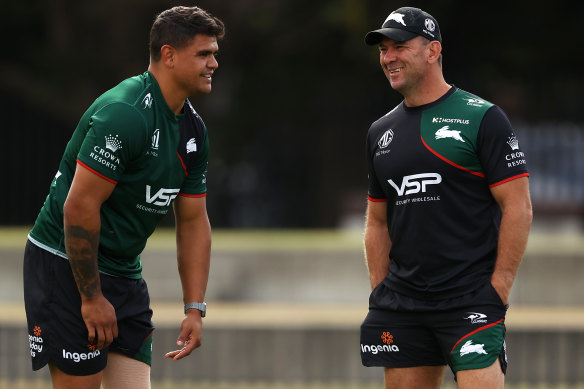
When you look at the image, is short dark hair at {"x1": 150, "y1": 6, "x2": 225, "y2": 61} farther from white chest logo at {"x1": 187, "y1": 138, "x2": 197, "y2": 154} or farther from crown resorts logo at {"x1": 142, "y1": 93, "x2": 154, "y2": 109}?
white chest logo at {"x1": 187, "y1": 138, "x2": 197, "y2": 154}

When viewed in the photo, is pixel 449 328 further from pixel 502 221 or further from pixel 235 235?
pixel 235 235

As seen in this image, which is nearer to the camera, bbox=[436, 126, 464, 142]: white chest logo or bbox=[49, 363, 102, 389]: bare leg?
bbox=[49, 363, 102, 389]: bare leg

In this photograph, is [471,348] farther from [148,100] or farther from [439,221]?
[148,100]

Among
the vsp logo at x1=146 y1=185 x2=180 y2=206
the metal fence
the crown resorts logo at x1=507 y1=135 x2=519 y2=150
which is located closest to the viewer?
the vsp logo at x1=146 y1=185 x2=180 y2=206

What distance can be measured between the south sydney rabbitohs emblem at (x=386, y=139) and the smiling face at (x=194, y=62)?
0.83 metres

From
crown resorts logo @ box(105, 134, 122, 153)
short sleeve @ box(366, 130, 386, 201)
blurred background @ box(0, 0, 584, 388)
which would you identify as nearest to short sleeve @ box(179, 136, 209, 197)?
crown resorts logo @ box(105, 134, 122, 153)

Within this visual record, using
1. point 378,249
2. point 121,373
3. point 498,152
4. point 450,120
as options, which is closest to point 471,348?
point 378,249

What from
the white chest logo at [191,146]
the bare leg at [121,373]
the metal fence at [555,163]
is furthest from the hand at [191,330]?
the metal fence at [555,163]

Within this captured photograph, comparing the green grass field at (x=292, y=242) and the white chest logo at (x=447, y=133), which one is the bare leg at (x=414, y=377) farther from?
the green grass field at (x=292, y=242)

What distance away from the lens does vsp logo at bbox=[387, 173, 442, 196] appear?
473 cm

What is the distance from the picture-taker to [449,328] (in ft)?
15.6

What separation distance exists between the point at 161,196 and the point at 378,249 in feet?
3.37

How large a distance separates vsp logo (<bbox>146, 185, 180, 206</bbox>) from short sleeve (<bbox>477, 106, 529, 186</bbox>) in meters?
1.24

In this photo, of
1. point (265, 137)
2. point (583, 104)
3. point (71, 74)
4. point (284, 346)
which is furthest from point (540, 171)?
point (284, 346)
